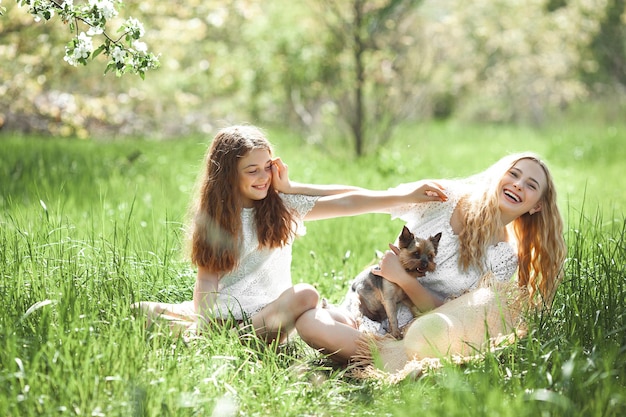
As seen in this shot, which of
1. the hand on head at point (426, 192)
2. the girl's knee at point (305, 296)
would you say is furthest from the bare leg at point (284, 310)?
the hand on head at point (426, 192)

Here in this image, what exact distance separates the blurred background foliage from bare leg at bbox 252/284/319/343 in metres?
1.71

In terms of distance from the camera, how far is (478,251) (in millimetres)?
4223

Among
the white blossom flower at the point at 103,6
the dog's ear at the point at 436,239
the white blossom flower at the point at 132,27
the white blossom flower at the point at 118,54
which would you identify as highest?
the white blossom flower at the point at 103,6

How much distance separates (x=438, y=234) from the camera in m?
4.07

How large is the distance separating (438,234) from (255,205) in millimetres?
1019

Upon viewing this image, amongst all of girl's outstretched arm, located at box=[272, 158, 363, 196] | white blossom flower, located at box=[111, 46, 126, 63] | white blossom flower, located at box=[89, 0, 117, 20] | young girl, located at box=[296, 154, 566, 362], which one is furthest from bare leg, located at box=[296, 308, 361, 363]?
white blossom flower, located at box=[89, 0, 117, 20]

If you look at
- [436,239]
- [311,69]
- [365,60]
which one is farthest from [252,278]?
[311,69]

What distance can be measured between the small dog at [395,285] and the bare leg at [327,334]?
0.85ft

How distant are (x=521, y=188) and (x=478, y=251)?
415 mm

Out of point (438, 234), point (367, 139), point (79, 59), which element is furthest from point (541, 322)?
point (367, 139)

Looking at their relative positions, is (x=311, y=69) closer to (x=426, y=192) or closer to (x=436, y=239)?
(x=426, y=192)

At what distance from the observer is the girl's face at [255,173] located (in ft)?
13.4

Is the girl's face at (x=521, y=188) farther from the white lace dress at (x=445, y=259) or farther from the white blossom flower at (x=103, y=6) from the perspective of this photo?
the white blossom flower at (x=103, y=6)

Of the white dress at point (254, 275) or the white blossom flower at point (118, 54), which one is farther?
the white dress at point (254, 275)
